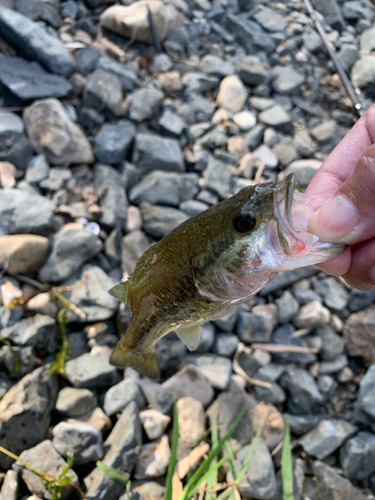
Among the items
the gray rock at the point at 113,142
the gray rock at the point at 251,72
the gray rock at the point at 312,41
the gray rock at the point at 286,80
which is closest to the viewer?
the gray rock at the point at 113,142

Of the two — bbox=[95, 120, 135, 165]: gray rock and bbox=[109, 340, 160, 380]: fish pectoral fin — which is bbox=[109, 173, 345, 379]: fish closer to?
bbox=[109, 340, 160, 380]: fish pectoral fin

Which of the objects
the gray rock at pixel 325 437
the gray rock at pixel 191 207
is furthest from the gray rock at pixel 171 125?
the gray rock at pixel 325 437

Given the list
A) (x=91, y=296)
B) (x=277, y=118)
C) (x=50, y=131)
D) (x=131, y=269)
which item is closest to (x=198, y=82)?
(x=277, y=118)

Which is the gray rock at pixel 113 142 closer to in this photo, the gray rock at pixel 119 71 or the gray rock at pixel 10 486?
the gray rock at pixel 119 71

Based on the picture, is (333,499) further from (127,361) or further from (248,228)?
(248,228)

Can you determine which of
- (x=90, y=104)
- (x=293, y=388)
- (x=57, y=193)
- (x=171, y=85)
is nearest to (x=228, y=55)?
(x=171, y=85)

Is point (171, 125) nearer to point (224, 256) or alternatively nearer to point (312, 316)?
point (312, 316)

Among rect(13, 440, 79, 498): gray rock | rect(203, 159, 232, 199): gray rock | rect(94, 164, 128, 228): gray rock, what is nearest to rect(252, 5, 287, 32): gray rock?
rect(203, 159, 232, 199): gray rock

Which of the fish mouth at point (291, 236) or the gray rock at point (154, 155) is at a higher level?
the fish mouth at point (291, 236)

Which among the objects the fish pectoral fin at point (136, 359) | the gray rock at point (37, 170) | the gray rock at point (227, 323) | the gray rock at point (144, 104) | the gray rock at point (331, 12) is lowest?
the gray rock at point (227, 323)
